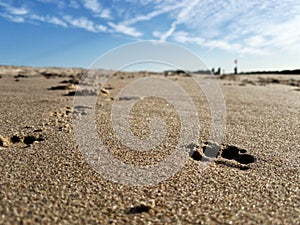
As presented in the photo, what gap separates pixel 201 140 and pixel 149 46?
754 mm

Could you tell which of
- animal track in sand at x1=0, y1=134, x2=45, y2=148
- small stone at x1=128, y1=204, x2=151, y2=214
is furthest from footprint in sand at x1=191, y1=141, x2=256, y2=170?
animal track in sand at x1=0, y1=134, x2=45, y2=148

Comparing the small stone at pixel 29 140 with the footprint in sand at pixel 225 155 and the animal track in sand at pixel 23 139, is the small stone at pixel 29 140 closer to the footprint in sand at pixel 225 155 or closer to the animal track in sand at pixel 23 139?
the animal track in sand at pixel 23 139

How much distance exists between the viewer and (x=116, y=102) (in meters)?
3.22

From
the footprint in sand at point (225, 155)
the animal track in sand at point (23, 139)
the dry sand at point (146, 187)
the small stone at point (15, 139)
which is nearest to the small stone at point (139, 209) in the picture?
the dry sand at point (146, 187)

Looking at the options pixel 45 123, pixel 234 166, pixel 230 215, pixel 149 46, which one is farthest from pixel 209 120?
pixel 230 215

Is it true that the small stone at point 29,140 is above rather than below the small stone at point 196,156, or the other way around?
above

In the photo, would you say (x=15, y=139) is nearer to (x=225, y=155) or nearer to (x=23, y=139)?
(x=23, y=139)

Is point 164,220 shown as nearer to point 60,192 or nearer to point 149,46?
point 60,192

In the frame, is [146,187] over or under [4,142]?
under

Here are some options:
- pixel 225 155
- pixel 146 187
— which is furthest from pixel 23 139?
pixel 225 155

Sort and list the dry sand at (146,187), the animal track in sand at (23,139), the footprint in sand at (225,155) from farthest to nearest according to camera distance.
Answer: the animal track in sand at (23,139)
the footprint in sand at (225,155)
the dry sand at (146,187)

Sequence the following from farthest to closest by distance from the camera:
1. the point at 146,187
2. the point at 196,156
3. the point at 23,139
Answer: the point at 23,139 < the point at 196,156 < the point at 146,187

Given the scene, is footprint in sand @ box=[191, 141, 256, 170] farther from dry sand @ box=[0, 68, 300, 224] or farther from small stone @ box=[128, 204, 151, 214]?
small stone @ box=[128, 204, 151, 214]

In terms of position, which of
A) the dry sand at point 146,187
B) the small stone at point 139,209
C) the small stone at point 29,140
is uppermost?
the small stone at point 29,140
